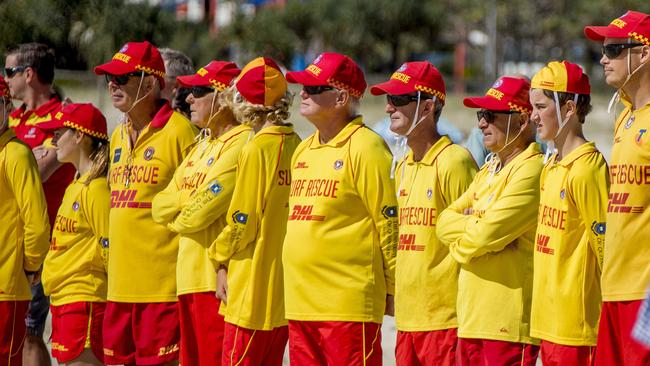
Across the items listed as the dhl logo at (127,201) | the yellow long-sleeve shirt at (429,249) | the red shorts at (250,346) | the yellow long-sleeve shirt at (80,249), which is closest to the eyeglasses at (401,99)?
the yellow long-sleeve shirt at (429,249)

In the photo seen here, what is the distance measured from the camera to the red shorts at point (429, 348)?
7000 millimetres

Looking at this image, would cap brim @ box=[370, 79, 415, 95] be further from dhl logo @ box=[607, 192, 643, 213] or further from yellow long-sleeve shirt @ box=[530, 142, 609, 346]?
dhl logo @ box=[607, 192, 643, 213]

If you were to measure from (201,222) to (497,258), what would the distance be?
74.8 inches

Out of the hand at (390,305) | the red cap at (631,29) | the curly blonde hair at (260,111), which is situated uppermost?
the red cap at (631,29)

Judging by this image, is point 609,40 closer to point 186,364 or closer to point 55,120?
point 186,364

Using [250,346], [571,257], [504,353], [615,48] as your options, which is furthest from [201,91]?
[615,48]

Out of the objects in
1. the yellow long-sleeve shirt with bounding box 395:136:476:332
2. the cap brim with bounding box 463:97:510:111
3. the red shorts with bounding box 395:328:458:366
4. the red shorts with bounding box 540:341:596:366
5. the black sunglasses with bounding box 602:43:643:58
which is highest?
the black sunglasses with bounding box 602:43:643:58

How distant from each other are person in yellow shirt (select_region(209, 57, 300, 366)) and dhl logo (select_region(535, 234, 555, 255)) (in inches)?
69.4

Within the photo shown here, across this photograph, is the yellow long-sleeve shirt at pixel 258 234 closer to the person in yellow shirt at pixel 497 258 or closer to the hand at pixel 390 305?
the hand at pixel 390 305

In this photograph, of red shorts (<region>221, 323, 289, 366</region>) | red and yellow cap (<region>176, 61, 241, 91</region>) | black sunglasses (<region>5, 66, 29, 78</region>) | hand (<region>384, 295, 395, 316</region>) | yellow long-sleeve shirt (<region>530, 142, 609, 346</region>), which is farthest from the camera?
black sunglasses (<region>5, 66, 29, 78</region>)

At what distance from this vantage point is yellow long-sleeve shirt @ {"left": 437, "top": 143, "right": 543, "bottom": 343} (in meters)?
6.61

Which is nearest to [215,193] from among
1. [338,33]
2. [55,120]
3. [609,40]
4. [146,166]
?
[146,166]

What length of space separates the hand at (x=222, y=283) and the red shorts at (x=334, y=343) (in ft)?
2.14

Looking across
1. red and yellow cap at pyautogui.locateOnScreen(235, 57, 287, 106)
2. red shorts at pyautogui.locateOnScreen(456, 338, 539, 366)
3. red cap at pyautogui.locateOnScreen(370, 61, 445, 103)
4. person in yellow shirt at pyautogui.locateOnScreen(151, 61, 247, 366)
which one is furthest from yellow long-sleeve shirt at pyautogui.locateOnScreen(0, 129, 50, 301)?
red shorts at pyautogui.locateOnScreen(456, 338, 539, 366)
